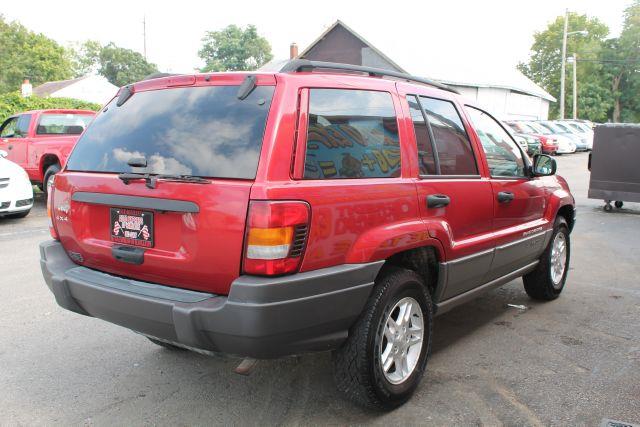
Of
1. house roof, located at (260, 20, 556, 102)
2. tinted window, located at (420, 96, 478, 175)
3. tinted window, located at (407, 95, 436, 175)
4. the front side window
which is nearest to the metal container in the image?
tinted window, located at (420, 96, 478, 175)

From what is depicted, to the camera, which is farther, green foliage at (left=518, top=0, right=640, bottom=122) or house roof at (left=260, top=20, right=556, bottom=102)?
green foliage at (left=518, top=0, right=640, bottom=122)

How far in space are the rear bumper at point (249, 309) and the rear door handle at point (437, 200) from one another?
26.0 inches

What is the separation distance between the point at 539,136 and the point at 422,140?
24.8m

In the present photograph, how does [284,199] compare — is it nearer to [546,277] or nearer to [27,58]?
[546,277]

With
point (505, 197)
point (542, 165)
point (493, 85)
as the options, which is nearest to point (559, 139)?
point (493, 85)

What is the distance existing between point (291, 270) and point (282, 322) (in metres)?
0.24

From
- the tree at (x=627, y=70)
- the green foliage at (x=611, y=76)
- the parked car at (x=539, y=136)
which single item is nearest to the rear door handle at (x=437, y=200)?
the parked car at (x=539, y=136)

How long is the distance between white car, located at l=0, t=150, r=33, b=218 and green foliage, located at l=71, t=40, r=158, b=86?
7149 centimetres

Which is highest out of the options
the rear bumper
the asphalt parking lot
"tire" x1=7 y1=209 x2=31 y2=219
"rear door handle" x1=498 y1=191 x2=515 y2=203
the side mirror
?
the side mirror

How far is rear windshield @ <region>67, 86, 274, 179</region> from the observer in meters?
2.79

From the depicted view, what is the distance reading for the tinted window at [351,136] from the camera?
2896 mm

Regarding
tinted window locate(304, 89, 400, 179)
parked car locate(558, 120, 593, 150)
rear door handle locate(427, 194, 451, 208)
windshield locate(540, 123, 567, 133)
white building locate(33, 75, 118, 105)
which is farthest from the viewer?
white building locate(33, 75, 118, 105)

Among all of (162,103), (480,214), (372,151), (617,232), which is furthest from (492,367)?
(617,232)

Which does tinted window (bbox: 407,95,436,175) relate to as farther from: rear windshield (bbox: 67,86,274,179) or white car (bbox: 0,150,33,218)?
white car (bbox: 0,150,33,218)
